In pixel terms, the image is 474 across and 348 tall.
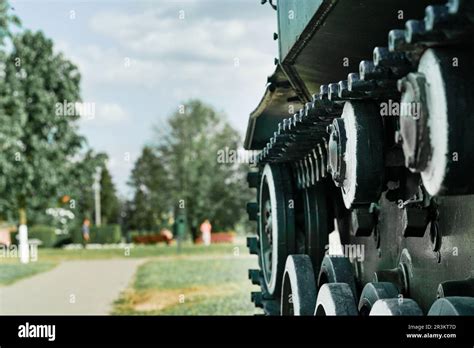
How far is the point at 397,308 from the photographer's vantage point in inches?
101

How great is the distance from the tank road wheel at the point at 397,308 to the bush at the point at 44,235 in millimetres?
39423

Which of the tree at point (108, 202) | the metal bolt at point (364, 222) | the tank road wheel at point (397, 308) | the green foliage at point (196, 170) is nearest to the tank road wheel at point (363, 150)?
the tank road wheel at point (397, 308)

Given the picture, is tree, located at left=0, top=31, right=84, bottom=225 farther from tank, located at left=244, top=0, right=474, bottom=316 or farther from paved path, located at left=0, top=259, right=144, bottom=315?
tank, located at left=244, top=0, right=474, bottom=316

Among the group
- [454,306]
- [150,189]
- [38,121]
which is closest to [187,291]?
[454,306]

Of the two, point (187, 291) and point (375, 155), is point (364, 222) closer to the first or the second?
point (375, 155)

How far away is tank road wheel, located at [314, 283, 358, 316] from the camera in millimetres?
3191

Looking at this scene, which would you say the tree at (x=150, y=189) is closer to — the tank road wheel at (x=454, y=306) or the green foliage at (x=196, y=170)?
the green foliage at (x=196, y=170)

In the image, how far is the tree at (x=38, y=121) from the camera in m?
26.7

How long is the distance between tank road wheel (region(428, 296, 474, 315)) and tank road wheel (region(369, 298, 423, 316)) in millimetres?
140

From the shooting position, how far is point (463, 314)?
2221 mm

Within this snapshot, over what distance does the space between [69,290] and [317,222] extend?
942 cm

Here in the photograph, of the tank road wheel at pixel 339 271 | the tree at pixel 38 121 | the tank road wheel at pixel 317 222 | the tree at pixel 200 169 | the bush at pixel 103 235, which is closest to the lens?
the tank road wheel at pixel 339 271

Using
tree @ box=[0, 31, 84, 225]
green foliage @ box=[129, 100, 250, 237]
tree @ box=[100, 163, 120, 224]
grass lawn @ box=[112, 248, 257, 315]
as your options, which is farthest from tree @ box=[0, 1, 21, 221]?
tree @ box=[100, 163, 120, 224]

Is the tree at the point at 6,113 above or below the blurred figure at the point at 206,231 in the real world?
above
